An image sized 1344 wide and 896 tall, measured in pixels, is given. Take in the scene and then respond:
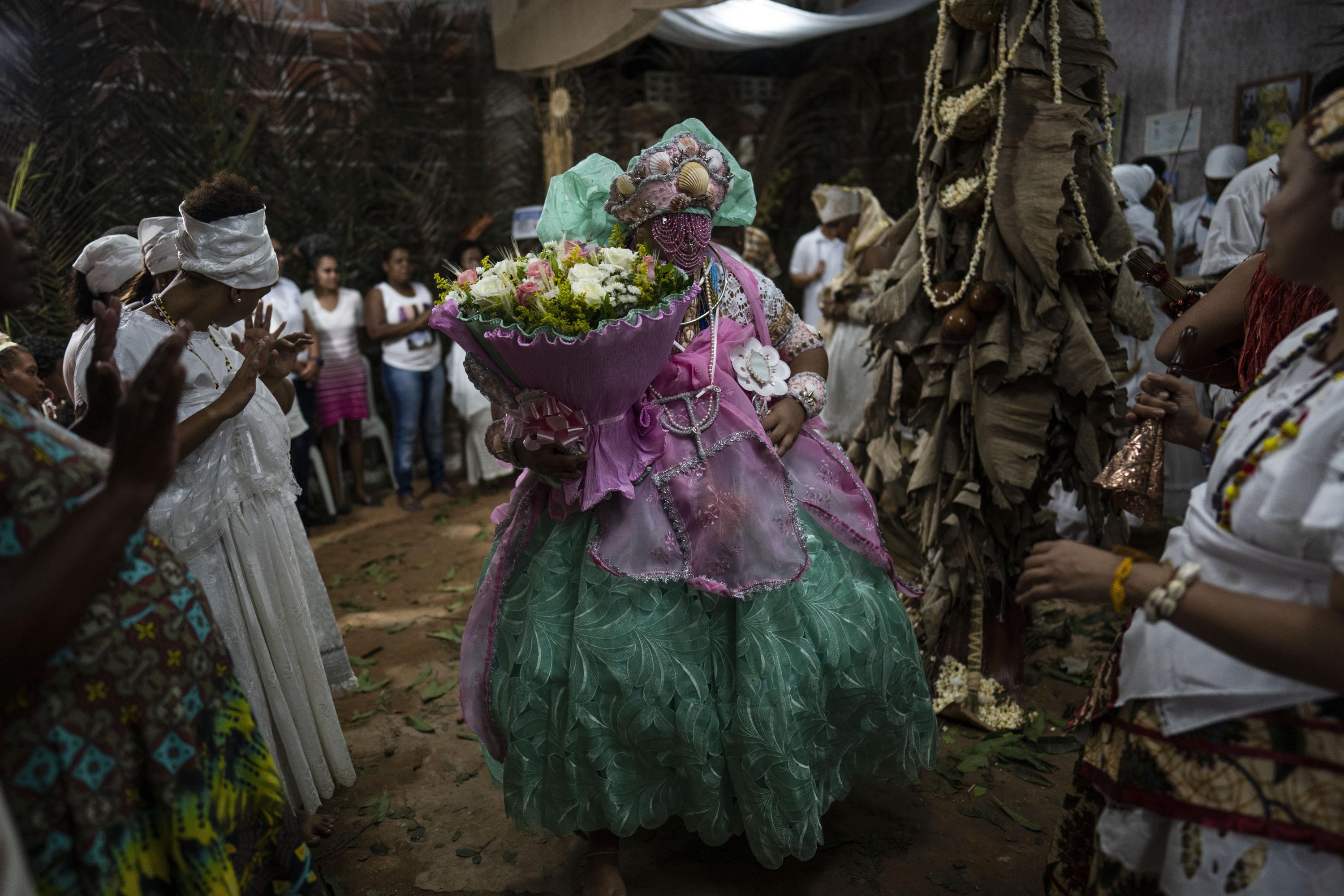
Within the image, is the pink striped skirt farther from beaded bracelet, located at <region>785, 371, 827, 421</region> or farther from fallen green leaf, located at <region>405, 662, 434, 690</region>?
beaded bracelet, located at <region>785, 371, 827, 421</region>

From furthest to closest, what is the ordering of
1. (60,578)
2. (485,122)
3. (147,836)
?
1. (485,122)
2. (147,836)
3. (60,578)

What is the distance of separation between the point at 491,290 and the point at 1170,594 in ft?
5.79

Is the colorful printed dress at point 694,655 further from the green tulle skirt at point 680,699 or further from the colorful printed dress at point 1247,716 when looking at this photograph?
the colorful printed dress at point 1247,716

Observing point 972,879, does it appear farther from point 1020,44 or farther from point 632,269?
point 1020,44

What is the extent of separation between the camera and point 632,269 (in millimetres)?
2512

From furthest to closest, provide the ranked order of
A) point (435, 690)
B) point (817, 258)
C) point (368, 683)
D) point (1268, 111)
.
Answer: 1. point (817, 258)
2. point (1268, 111)
3. point (368, 683)
4. point (435, 690)

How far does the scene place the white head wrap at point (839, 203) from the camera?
747 centimetres

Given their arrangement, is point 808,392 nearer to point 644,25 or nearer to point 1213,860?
point 1213,860

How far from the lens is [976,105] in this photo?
3244mm

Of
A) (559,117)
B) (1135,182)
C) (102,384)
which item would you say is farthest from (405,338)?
(102,384)

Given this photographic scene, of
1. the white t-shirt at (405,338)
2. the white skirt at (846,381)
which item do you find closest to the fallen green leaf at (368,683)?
the white t-shirt at (405,338)

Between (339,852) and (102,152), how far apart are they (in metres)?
5.55

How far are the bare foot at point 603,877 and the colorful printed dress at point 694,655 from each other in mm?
228

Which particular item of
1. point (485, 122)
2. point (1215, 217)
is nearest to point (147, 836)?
point (1215, 217)
